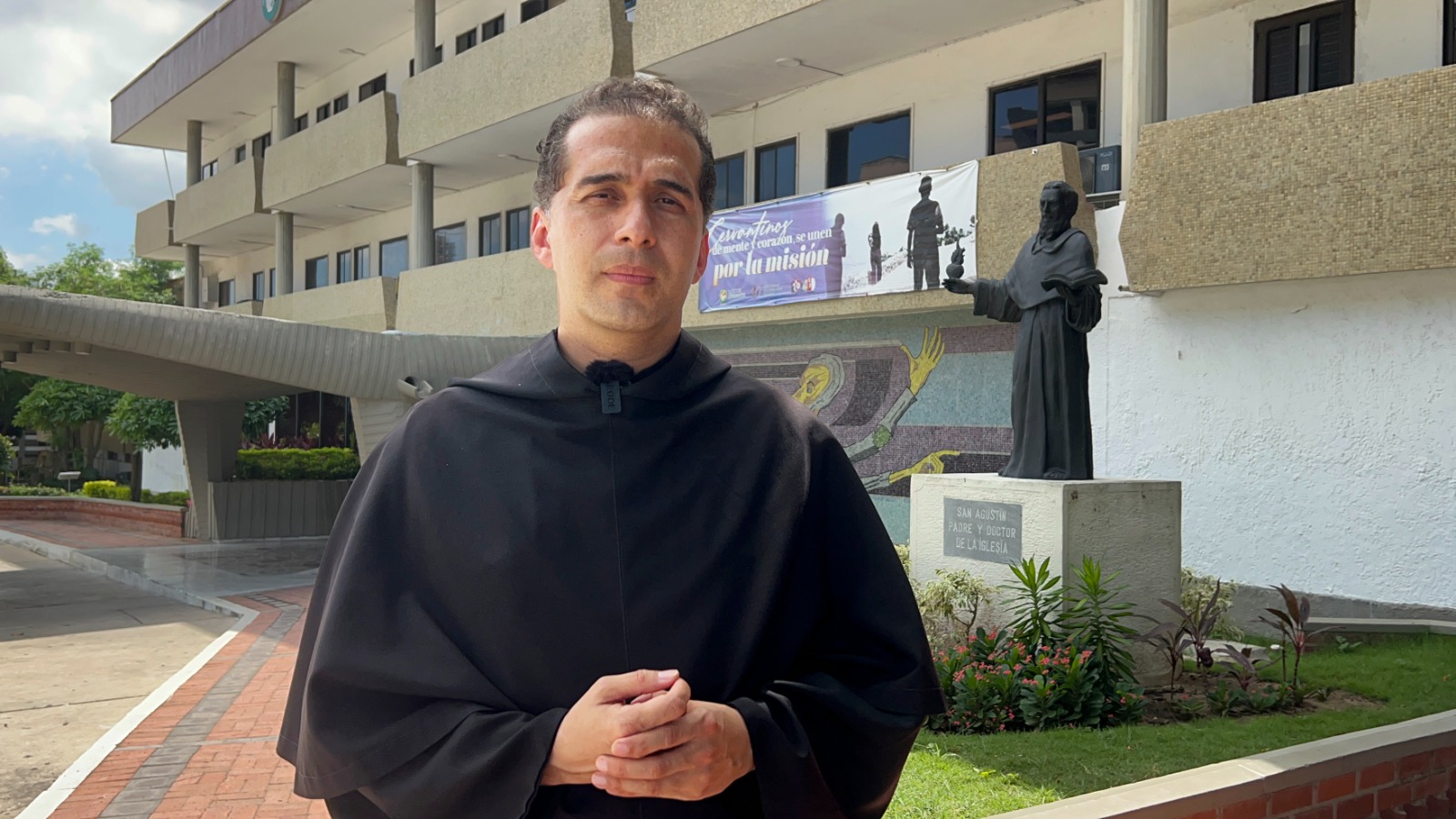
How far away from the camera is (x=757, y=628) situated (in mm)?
1676

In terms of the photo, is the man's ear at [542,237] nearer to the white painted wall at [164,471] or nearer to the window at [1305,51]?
the window at [1305,51]

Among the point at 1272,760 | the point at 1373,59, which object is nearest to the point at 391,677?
the point at 1272,760

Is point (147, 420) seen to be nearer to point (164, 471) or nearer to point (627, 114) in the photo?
point (164, 471)

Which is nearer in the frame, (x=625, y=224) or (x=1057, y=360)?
(x=625, y=224)

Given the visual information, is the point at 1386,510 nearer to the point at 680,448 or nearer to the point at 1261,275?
the point at 1261,275

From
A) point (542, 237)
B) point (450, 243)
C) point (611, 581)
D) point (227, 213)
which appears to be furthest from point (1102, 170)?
point (227, 213)

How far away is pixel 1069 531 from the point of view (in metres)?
7.27

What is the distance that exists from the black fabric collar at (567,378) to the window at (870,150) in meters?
14.1

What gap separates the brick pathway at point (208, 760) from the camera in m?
5.96

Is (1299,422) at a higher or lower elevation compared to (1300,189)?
lower

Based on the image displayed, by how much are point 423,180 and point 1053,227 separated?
16212 mm

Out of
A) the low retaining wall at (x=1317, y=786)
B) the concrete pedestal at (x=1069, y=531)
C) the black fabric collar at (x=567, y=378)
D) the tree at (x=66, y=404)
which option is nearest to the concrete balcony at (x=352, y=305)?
the tree at (x=66, y=404)

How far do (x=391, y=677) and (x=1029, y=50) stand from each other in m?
13.9

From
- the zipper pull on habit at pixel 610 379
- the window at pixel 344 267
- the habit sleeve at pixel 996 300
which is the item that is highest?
the window at pixel 344 267
